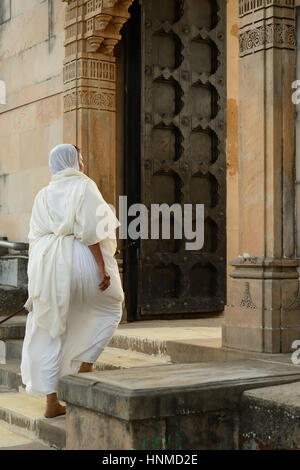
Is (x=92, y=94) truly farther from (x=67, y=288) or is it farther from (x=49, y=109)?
(x=67, y=288)

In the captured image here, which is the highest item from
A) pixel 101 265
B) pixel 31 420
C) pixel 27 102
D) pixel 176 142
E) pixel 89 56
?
pixel 89 56

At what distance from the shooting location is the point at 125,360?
6578mm

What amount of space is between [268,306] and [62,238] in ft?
4.74

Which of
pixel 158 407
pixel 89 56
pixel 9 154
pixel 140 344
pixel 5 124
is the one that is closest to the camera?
pixel 158 407

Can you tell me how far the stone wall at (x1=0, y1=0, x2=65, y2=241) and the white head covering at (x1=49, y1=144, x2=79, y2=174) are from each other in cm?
353

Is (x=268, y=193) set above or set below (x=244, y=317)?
above

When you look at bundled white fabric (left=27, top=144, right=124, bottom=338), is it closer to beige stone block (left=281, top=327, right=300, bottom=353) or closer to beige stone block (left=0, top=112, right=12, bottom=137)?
beige stone block (left=281, top=327, right=300, bottom=353)

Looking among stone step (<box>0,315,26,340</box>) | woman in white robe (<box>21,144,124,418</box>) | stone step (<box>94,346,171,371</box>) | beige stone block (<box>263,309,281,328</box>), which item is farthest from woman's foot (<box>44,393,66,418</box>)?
stone step (<box>0,315,26,340</box>)

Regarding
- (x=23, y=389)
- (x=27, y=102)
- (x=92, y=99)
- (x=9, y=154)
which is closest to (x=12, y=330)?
(x=23, y=389)

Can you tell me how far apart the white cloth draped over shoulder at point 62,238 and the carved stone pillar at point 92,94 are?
2.88 m
